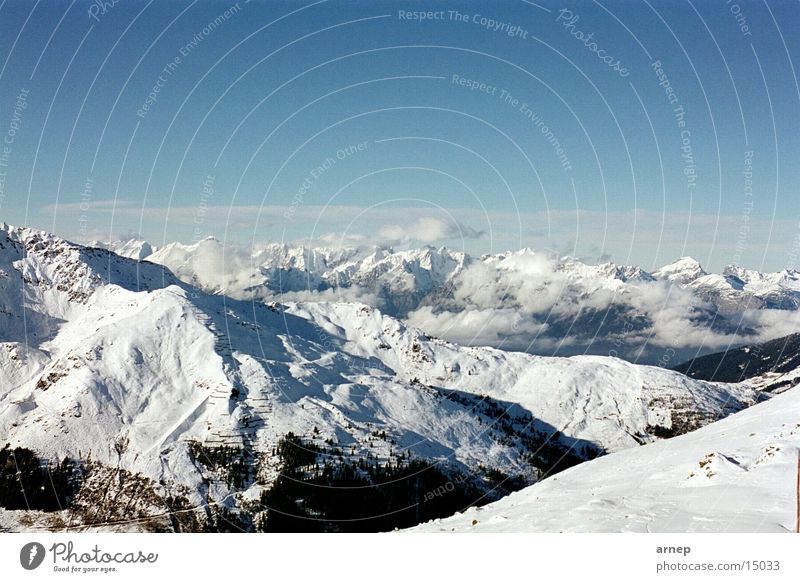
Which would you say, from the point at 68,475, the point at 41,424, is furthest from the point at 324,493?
the point at 41,424

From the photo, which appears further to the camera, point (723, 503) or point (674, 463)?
point (674, 463)

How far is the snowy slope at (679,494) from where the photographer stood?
23438 mm

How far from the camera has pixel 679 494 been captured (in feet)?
88.9

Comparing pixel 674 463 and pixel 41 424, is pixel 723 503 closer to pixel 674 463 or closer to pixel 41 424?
pixel 674 463

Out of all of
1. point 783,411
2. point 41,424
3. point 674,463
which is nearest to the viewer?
point 674,463

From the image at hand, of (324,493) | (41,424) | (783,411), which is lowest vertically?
(324,493)

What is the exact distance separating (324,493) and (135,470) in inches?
2306

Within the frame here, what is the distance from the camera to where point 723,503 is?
24.5m

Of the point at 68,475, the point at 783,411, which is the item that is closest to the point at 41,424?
the point at 68,475

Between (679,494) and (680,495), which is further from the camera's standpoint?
(679,494)

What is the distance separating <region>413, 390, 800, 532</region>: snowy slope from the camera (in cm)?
2344
